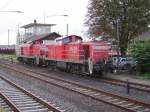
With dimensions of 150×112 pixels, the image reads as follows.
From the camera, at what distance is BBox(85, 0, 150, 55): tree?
133ft

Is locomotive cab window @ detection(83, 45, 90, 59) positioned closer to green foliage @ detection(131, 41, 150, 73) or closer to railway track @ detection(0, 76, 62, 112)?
green foliage @ detection(131, 41, 150, 73)

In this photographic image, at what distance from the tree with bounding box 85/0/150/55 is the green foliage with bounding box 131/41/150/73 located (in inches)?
403

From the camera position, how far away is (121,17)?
41.2 meters

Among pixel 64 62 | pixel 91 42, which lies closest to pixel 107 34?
pixel 64 62

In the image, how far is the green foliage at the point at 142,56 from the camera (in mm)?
29562

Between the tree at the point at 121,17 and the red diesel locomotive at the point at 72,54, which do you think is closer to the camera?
the red diesel locomotive at the point at 72,54

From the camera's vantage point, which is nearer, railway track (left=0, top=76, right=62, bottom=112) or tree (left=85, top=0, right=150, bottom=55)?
railway track (left=0, top=76, right=62, bottom=112)

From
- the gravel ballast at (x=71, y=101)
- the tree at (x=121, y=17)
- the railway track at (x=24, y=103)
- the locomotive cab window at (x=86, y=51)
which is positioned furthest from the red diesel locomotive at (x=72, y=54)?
the railway track at (x=24, y=103)

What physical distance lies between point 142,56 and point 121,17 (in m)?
12.1

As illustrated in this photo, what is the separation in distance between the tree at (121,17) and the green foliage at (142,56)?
10.2 m

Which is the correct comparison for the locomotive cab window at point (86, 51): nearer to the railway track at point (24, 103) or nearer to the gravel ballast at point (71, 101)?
the gravel ballast at point (71, 101)

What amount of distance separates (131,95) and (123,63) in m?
16.0

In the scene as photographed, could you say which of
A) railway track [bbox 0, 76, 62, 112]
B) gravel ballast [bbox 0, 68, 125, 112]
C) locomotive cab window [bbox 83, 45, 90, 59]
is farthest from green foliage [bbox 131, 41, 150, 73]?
railway track [bbox 0, 76, 62, 112]

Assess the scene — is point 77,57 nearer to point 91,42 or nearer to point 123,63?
point 91,42
